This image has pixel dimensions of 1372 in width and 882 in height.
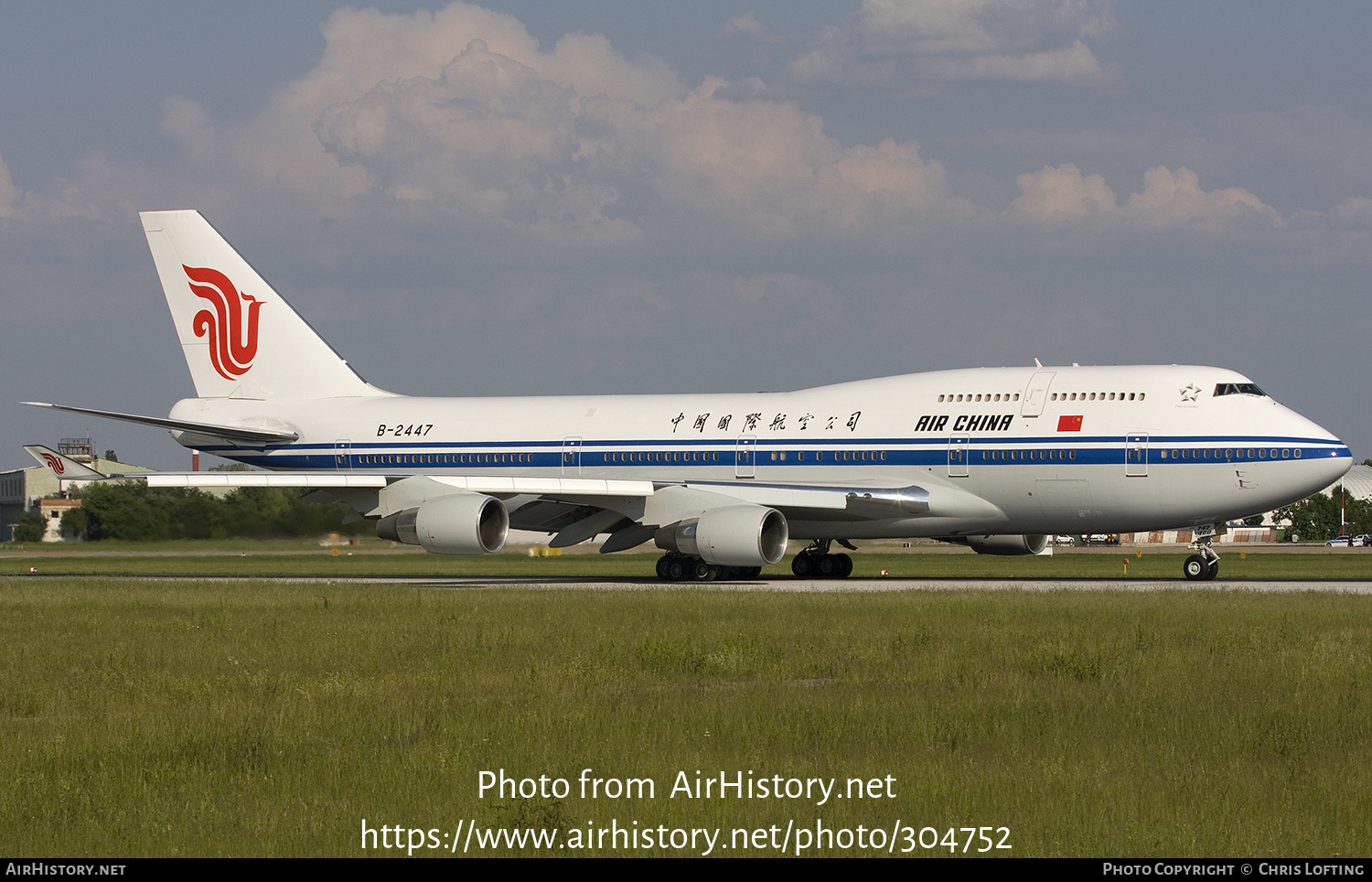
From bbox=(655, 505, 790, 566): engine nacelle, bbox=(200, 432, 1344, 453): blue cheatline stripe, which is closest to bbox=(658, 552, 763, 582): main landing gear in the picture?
bbox=(655, 505, 790, 566): engine nacelle

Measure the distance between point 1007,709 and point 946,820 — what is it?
13.7 feet

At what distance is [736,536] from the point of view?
30.5 m

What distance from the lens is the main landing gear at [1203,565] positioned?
3209cm

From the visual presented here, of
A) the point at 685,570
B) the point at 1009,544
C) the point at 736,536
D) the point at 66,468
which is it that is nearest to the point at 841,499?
the point at 736,536

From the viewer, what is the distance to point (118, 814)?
9227mm

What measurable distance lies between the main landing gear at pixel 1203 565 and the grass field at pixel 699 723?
9.59m

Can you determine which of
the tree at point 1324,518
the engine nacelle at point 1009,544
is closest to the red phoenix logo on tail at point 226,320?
the engine nacelle at point 1009,544

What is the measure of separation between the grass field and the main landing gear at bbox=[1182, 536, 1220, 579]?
9.59m

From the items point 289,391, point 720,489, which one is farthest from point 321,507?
point 720,489

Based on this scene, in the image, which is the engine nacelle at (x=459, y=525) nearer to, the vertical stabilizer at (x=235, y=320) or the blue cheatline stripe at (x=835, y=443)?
the blue cheatline stripe at (x=835, y=443)

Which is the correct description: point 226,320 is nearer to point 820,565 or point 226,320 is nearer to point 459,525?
point 459,525

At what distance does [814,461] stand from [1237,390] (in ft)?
28.7

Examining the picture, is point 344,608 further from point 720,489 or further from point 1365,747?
point 1365,747

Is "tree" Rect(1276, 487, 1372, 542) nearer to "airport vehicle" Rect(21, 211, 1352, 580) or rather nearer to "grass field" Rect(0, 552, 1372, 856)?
"airport vehicle" Rect(21, 211, 1352, 580)
